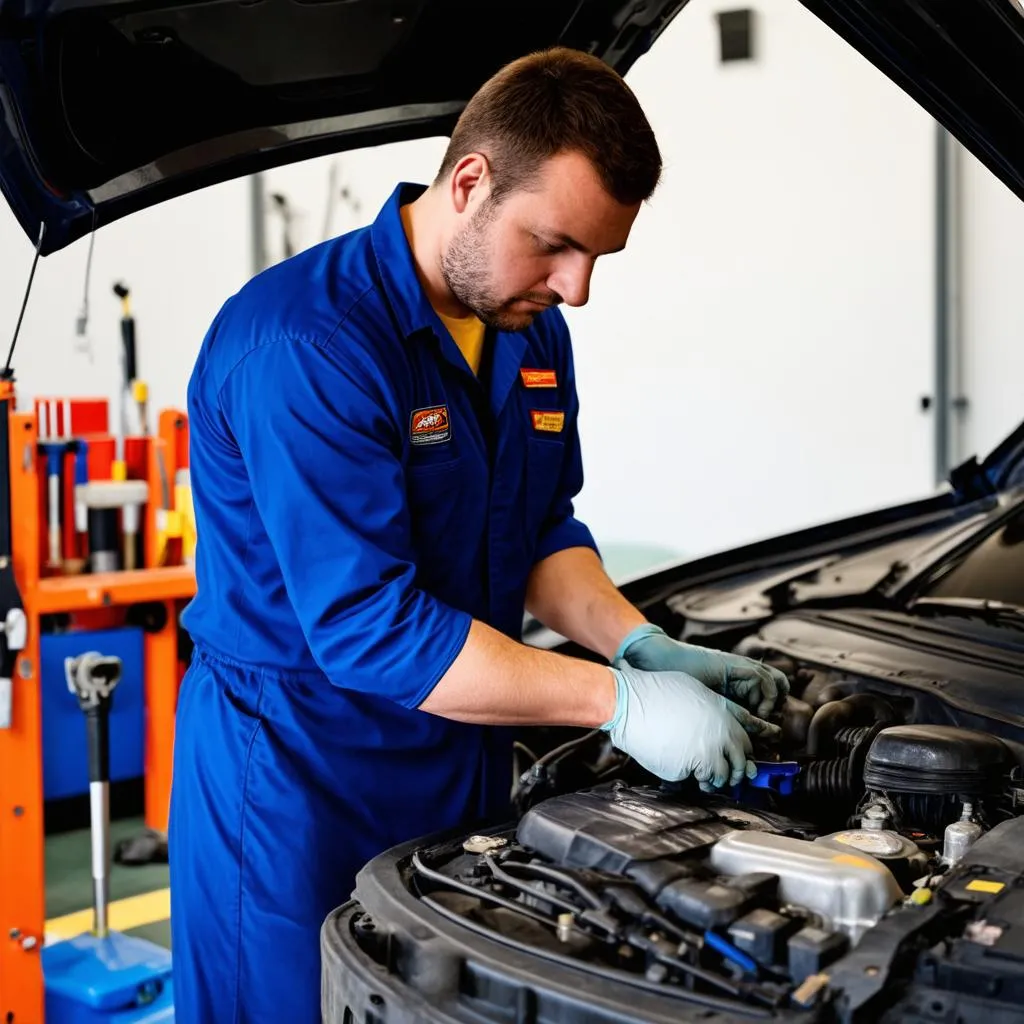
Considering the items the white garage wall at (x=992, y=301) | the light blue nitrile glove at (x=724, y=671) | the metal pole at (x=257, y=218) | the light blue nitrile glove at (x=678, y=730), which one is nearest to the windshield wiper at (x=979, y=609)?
Answer: the light blue nitrile glove at (x=724, y=671)

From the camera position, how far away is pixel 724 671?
165 centimetres

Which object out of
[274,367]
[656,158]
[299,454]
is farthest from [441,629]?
[656,158]

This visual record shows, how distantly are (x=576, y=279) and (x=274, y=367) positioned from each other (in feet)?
1.16

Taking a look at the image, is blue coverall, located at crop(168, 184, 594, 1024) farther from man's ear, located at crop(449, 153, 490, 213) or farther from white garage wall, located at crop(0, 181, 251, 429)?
white garage wall, located at crop(0, 181, 251, 429)

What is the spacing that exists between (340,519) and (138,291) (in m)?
4.40

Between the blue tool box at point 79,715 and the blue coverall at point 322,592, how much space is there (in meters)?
2.13

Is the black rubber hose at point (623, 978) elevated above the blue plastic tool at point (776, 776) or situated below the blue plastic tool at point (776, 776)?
below

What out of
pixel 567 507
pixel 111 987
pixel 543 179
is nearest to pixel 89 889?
pixel 111 987

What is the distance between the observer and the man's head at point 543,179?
137 centimetres

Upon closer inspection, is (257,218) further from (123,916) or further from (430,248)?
(430,248)

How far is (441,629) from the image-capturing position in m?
1.36

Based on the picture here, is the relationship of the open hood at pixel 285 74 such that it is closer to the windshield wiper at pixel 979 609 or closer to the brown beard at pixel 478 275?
the brown beard at pixel 478 275

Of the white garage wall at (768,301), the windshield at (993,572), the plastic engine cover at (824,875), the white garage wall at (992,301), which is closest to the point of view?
the plastic engine cover at (824,875)

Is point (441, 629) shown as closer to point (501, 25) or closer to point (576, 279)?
point (576, 279)
